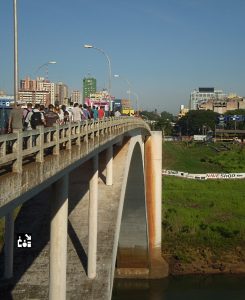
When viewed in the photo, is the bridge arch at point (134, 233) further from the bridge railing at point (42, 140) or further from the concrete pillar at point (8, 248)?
the concrete pillar at point (8, 248)

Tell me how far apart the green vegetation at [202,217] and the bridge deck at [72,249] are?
2040 centimetres

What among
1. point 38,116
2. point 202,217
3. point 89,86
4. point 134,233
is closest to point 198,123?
point 89,86

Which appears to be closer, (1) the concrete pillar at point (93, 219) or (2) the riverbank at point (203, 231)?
(1) the concrete pillar at point (93, 219)

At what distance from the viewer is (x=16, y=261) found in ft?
54.4

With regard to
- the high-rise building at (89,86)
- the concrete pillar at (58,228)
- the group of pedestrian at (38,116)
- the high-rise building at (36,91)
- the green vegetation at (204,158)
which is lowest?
the green vegetation at (204,158)

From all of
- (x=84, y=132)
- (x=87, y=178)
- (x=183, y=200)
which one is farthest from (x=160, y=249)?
(x=84, y=132)

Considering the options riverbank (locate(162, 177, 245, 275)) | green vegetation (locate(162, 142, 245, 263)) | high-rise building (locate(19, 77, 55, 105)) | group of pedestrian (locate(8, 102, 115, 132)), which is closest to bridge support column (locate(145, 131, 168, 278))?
riverbank (locate(162, 177, 245, 275))

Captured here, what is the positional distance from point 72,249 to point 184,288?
19.0 metres

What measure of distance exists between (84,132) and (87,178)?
4798mm

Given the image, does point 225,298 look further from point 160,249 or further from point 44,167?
point 44,167

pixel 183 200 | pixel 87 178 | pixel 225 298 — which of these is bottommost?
pixel 225 298

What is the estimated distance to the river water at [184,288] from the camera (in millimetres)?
32938

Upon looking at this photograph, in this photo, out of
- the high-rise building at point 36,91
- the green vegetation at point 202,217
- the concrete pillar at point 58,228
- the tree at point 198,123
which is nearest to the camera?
the concrete pillar at point 58,228
